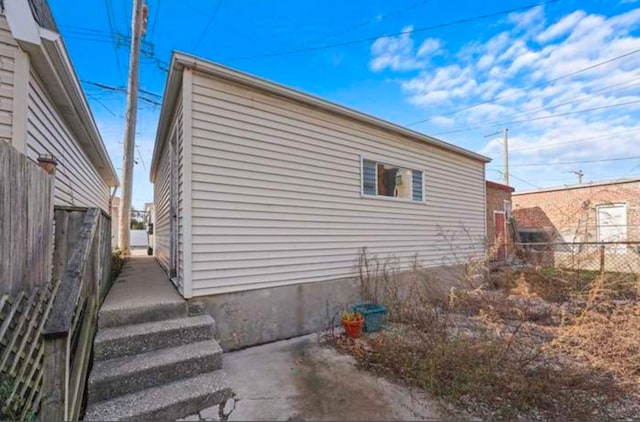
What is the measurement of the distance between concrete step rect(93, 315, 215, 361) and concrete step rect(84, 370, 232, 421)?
0.44 meters

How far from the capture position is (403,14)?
809cm

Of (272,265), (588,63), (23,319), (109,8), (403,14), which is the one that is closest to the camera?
(23,319)

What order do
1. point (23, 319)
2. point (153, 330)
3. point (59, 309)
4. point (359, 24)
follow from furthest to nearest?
1. point (359, 24)
2. point (153, 330)
3. point (23, 319)
4. point (59, 309)

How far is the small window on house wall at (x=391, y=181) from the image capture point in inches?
229

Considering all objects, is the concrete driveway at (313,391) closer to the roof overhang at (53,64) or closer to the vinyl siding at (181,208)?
the vinyl siding at (181,208)

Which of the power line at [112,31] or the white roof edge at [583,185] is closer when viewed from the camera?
the power line at [112,31]

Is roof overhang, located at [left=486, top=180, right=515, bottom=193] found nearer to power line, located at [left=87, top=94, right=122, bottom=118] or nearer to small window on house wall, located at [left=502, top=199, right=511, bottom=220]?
small window on house wall, located at [left=502, top=199, right=511, bottom=220]

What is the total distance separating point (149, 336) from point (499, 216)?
470 inches

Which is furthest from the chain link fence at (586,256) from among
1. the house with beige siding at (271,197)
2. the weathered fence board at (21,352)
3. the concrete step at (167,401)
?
the weathered fence board at (21,352)

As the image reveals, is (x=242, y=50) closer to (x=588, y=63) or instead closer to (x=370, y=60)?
(x=370, y=60)

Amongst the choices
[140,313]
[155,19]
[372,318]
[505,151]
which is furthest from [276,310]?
[505,151]

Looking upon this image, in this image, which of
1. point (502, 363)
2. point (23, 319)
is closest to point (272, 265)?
point (23, 319)

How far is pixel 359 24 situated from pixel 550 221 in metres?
11.0

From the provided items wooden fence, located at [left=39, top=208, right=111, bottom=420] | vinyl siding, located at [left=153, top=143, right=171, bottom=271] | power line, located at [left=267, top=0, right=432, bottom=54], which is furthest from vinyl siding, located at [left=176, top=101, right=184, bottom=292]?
power line, located at [left=267, top=0, right=432, bottom=54]
